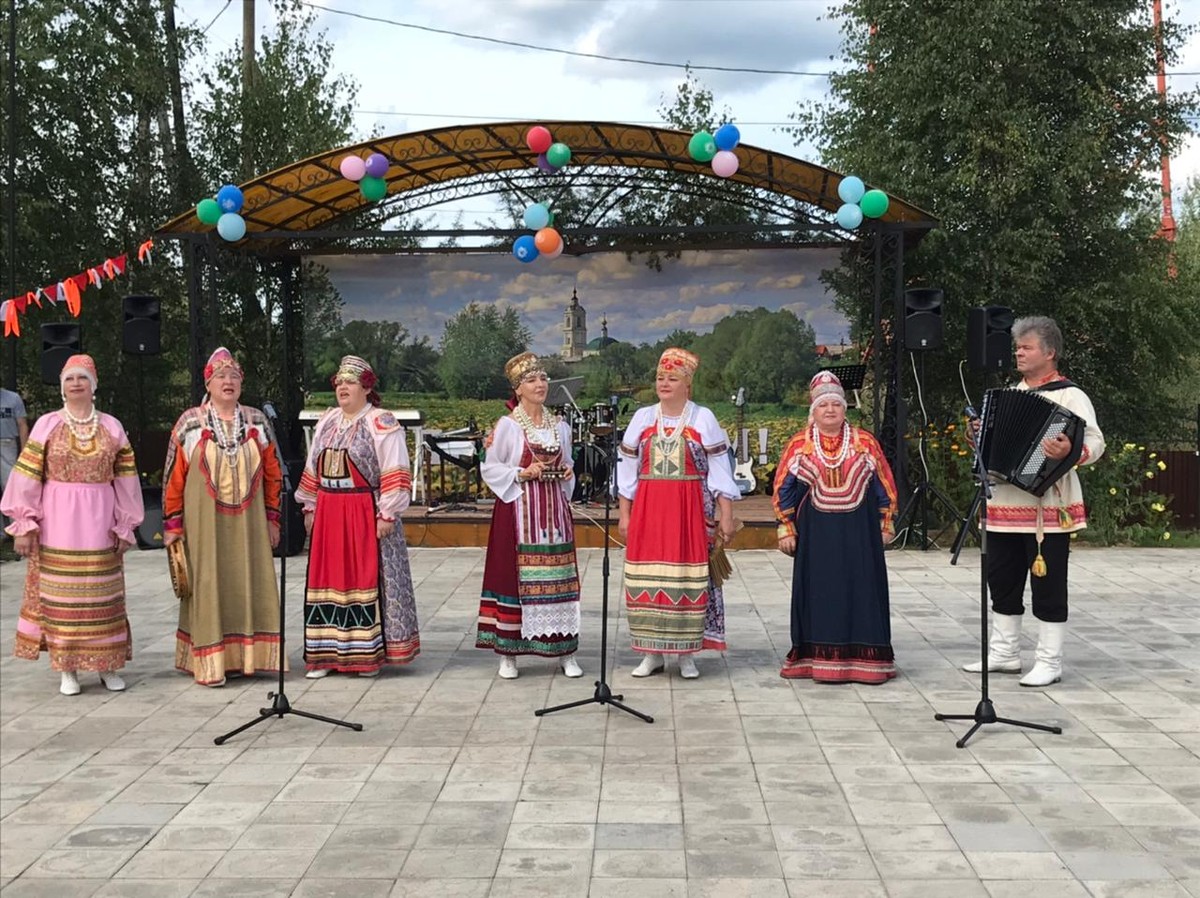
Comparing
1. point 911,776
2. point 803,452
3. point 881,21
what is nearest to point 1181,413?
point 881,21

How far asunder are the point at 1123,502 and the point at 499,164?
22.7ft

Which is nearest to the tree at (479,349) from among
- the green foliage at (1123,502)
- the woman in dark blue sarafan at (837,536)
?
the green foliage at (1123,502)

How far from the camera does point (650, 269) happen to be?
1503cm

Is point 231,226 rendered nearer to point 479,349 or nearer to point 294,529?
point 294,529

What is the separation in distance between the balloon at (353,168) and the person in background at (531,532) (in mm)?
4869

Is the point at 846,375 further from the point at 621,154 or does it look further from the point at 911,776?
the point at 911,776

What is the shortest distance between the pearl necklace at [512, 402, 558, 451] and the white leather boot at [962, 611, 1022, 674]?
8.06 feet

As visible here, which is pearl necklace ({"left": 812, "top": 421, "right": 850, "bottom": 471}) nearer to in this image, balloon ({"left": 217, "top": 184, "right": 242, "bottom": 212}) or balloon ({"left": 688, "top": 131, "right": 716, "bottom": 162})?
balloon ({"left": 688, "top": 131, "right": 716, "bottom": 162})

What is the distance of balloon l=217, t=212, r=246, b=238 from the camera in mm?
10711

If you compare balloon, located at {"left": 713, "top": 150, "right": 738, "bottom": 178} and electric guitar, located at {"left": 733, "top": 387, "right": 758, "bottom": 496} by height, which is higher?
balloon, located at {"left": 713, "top": 150, "right": 738, "bottom": 178}

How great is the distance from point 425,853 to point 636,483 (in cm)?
270

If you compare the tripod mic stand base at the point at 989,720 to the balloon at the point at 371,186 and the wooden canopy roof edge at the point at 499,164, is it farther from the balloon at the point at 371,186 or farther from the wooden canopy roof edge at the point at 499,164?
the balloon at the point at 371,186

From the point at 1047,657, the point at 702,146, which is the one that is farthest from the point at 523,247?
the point at 1047,657

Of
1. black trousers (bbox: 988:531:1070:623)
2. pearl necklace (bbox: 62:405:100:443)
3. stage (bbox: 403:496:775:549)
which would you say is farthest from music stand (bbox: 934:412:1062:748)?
stage (bbox: 403:496:775:549)
